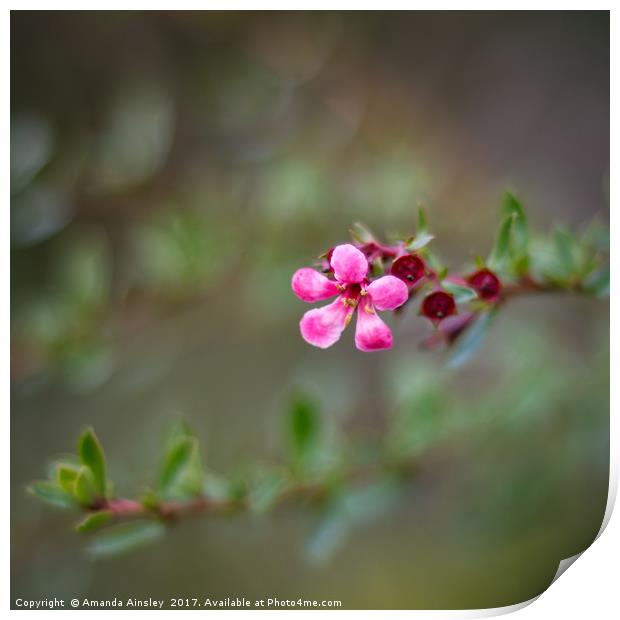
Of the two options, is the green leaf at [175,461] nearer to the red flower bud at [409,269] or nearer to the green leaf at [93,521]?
the green leaf at [93,521]

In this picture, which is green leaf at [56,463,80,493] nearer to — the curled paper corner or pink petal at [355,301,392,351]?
pink petal at [355,301,392,351]

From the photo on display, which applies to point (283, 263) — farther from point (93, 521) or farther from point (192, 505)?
point (93, 521)

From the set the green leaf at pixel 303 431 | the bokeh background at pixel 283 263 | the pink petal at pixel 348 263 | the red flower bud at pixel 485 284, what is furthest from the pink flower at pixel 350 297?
the bokeh background at pixel 283 263

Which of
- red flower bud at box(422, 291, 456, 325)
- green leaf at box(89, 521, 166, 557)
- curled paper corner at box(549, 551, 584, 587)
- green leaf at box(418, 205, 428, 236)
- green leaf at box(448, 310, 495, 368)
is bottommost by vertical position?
curled paper corner at box(549, 551, 584, 587)

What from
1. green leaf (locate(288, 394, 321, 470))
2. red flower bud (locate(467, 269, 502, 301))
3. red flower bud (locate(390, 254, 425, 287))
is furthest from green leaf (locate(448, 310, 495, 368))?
green leaf (locate(288, 394, 321, 470))

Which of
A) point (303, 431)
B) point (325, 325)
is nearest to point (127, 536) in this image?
point (303, 431)

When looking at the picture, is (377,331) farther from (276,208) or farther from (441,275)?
(276,208)

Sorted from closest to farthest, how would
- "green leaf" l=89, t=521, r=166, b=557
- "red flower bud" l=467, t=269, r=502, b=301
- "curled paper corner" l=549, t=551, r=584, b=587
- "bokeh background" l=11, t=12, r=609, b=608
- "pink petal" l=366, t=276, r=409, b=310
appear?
"pink petal" l=366, t=276, r=409, b=310
"red flower bud" l=467, t=269, r=502, b=301
"green leaf" l=89, t=521, r=166, b=557
"curled paper corner" l=549, t=551, r=584, b=587
"bokeh background" l=11, t=12, r=609, b=608
